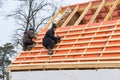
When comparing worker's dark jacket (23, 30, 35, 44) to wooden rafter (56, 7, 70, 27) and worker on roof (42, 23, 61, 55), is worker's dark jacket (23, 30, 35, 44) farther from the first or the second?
wooden rafter (56, 7, 70, 27)

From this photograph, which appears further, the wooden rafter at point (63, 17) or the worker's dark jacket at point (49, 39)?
the wooden rafter at point (63, 17)

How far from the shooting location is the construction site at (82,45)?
11062 mm

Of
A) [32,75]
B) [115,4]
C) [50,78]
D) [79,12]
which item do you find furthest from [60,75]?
[79,12]

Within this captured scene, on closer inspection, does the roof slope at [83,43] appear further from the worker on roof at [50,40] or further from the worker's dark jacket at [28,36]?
the worker's dark jacket at [28,36]

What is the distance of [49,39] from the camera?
1295cm

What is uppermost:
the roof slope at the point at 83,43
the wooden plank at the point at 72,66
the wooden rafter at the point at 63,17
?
the wooden rafter at the point at 63,17

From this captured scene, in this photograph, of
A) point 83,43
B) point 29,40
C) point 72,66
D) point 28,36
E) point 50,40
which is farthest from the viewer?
point 28,36

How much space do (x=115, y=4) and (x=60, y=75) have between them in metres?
3.19

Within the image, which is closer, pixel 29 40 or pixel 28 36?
pixel 29 40

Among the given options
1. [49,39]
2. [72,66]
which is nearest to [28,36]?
[49,39]

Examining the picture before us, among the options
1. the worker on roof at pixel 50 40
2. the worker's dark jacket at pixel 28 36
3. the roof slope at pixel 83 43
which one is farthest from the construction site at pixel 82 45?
the worker's dark jacket at pixel 28 36

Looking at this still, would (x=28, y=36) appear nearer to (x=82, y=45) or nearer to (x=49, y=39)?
(x=49, y=39)

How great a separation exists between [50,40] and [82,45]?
4.16 ft

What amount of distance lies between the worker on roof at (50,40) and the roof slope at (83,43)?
15 cm
